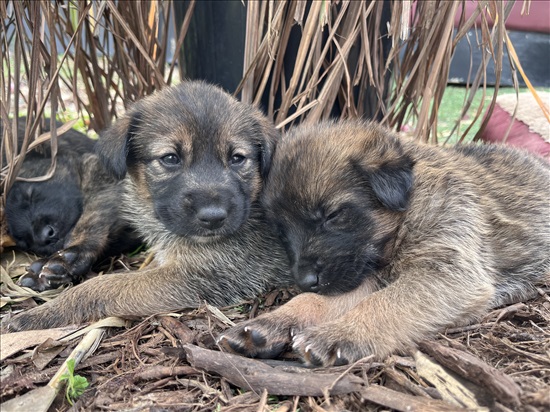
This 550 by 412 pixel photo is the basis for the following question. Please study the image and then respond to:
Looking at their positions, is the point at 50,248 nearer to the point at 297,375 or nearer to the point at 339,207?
the point at 339,207

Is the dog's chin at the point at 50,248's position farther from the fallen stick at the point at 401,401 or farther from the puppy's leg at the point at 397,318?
the fallen stick at the point at 401,401

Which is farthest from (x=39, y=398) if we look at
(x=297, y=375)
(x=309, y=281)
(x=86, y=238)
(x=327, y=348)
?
(x=86, y=238)

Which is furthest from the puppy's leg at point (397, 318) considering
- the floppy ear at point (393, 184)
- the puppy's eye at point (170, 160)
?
the puppy's eye at point (170, 160)

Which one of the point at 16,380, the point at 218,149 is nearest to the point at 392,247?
the point at 218,149

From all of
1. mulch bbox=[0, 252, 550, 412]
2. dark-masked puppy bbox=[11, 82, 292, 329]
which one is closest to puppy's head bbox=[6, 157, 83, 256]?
dark-masked puppy bbox=[11, 82, 292, 329]

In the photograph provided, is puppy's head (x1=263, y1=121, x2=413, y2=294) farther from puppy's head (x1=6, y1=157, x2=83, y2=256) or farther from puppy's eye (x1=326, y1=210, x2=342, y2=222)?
puppy's head (x1=6, y1=157, x2=83, y2=256)
